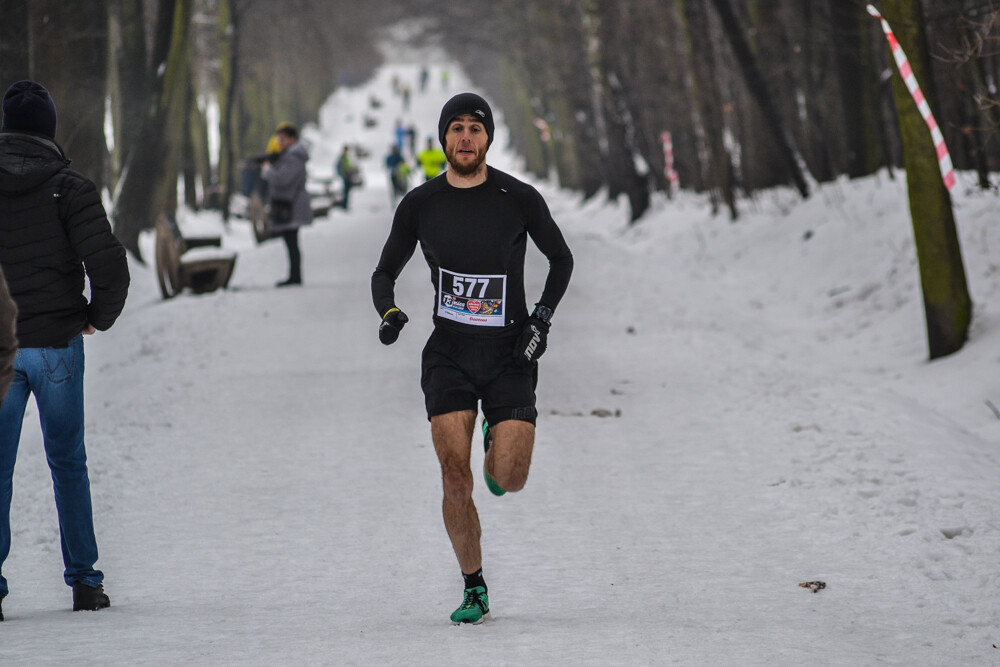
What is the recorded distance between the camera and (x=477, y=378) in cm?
486

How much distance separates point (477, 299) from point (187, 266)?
36.6 feet

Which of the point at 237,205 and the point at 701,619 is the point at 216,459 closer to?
the point at 701,619

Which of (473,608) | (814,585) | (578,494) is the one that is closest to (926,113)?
(578,494)

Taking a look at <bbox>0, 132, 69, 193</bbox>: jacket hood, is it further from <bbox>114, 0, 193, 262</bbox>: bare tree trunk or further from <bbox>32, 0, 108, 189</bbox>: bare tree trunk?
<bbox>114, 0, 193, 262</bbox>: bare tree trunk

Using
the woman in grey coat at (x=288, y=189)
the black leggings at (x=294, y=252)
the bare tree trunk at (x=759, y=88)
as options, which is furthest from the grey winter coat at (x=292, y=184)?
the bare tree trunk at (x=759, y=88)

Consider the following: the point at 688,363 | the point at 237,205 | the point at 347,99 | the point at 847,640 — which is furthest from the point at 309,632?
the point at 347,99

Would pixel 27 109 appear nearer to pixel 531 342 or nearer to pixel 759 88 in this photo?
pixel 531 342

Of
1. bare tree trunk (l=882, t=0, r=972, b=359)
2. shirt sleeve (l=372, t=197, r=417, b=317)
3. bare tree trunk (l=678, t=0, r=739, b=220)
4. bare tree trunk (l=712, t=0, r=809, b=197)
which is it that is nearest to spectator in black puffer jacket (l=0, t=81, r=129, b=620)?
shirt sleeve (l=372, t=197, r=417, b=317)

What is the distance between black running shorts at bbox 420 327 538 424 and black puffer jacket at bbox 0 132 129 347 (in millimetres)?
1274

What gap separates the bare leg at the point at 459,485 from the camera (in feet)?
15.6

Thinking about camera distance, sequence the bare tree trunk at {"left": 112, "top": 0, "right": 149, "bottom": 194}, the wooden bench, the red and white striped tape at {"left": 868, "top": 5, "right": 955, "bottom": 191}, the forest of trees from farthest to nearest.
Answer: the bare tree trunk at {"left": 112, "top": 0, "right": 149, "bottom": 194}, the wooden bench, the forest of trees, the red and white striped tape at {"left": 868, "top": 5, "right": 955, "bottom": 191}

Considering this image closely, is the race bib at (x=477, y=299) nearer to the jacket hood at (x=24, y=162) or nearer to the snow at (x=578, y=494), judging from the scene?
the snow at (x=578, y=494)

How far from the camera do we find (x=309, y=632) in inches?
183

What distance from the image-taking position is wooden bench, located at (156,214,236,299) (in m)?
15.1
